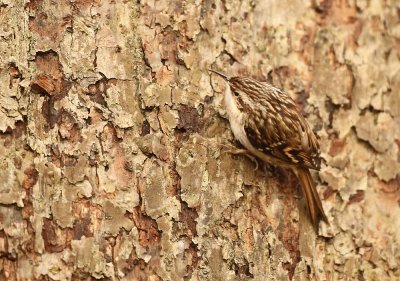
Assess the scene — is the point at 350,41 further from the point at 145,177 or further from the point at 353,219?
the point at 145,177

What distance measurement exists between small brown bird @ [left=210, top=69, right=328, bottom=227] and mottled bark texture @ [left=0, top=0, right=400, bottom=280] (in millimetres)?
57

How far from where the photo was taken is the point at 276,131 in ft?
9.14

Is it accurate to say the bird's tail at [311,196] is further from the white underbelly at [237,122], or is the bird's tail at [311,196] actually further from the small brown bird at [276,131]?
the white underbelly at [237,122]

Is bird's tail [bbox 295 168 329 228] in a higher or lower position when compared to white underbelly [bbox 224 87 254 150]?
lower

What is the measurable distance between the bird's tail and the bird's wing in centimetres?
5

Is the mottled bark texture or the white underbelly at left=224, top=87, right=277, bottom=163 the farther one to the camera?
the white underbelly at left=224, top=87, right=277, bottom=163

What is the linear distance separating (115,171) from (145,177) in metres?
0.11

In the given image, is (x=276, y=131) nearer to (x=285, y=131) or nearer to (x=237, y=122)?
(x=285, y=131)

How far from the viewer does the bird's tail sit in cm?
273

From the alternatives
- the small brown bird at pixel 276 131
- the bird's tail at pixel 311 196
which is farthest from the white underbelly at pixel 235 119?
the bird's tail at pixel 311 196

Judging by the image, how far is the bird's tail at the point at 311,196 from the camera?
2.73 meters

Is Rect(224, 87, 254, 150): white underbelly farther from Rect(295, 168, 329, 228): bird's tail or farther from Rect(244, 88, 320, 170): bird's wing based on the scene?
Rect(295, 168, 329, 228): bird's tail

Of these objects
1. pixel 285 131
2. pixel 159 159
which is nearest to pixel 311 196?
pixel 285 131

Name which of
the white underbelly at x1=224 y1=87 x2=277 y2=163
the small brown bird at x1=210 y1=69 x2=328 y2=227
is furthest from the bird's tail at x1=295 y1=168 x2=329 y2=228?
the white underbelly at x1=224 y1=87 x2=277 y2=163
